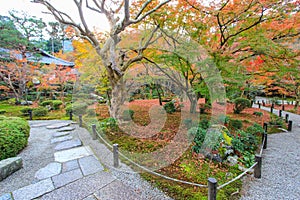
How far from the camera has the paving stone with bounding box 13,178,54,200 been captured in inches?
89.1

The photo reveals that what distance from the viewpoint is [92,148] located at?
3967 millimetres

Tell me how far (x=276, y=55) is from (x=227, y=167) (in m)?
4.03

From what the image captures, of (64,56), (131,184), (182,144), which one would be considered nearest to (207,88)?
(182,144)

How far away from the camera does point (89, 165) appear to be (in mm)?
3131

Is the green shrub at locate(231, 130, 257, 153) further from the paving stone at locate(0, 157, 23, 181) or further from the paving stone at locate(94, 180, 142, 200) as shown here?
the paving stone at locate(0, 157, 23, 181)

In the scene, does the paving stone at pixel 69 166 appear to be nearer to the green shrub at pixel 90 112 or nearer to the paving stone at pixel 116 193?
the paving stone at pixel 116 193

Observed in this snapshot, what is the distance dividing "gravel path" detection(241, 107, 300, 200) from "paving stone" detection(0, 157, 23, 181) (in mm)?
4204

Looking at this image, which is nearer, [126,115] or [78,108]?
[126,115]

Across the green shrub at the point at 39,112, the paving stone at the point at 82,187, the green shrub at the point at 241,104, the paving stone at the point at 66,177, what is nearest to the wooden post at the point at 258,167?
the paving stone at the point at 82,187

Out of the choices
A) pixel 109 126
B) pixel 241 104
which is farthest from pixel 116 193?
pixel 241 104

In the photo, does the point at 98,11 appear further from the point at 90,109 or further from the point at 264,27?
the point at 264,27

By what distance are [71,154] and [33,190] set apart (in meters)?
1.26

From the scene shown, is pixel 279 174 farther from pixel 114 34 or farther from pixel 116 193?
pixel 114 34

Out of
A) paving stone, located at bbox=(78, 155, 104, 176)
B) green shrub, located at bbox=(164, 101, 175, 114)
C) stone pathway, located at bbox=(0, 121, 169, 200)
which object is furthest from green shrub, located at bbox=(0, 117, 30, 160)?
green shrub, located at bbox=(164, 101, 175, 114)
